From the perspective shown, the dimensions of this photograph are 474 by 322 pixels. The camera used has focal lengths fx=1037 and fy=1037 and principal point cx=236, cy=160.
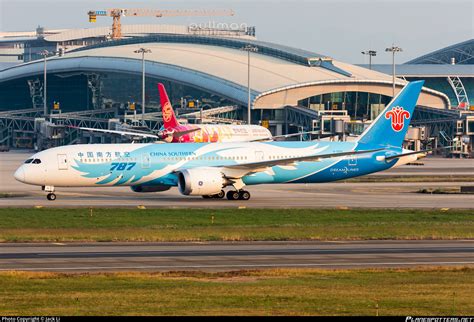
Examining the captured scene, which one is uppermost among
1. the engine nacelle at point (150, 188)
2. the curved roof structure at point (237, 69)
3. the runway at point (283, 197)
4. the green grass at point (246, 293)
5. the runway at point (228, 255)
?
the curved roof structure at point (237, 69)

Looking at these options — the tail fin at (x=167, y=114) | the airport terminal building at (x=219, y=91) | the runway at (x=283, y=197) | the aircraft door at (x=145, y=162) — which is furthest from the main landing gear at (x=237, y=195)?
the airport terminal building at (x=219, y=91)

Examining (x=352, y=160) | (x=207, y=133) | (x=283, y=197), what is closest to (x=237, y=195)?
(x=283, y=197)

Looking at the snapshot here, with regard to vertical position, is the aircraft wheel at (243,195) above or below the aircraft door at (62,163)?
below

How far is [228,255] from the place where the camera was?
42.6m

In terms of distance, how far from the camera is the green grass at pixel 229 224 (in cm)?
4969

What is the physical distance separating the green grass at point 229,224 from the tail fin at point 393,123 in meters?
13.5

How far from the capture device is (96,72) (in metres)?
179

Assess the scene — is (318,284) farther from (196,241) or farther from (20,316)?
(196,241)

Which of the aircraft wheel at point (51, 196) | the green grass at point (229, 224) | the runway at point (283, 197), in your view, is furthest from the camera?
→ the aircraft wheel at point (51, 196)

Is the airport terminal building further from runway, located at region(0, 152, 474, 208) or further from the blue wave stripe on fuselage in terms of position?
the blue wave stripe on fuselage

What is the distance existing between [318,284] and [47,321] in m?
12.8

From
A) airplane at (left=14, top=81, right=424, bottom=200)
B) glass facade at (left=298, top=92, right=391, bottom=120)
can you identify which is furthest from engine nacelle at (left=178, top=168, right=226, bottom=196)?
glass facade at (left=298, top=92, right=391, bottom=120)

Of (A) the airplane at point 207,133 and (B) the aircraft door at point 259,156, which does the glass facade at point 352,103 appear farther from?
(B) the aircraft door at point 259,156

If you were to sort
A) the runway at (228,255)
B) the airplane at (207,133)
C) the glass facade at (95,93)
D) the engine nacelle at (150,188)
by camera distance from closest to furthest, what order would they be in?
the runway at (228,255), the engine nacelle at (150,188), the airplane at (207,133), the glass facade at (95,93)
